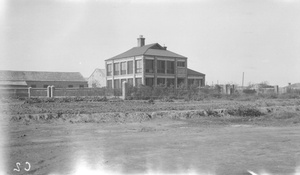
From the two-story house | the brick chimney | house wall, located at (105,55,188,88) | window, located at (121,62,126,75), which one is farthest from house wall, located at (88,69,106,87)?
window, located at (121,62,126,75)

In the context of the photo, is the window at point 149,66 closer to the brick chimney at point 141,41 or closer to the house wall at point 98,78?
the brick chimney at point 141,41

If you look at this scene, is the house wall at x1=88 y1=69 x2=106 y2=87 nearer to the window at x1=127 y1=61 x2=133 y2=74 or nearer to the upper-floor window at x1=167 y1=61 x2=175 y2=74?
the window at x1=127 y1=61 x2=133 y2=74

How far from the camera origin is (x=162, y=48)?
1854 inches

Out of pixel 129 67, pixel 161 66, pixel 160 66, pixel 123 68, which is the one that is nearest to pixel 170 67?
pixel 161 66

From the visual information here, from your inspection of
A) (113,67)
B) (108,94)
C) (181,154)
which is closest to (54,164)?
(181,154)

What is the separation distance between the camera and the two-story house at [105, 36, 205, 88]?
42191 millimetres

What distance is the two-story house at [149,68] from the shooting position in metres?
42.2

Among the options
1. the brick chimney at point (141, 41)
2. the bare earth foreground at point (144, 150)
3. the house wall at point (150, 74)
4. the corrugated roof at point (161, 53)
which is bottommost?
A: the bare earth foreground at point (144, 150)

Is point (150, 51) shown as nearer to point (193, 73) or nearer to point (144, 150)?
point (193, 73)

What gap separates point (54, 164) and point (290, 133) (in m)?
7.83

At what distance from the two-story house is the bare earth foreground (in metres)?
30.3

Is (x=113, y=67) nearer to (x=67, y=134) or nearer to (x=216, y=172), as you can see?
(x=67, y=134)

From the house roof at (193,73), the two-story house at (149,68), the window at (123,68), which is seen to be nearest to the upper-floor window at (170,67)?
the two-story house at (149,68)

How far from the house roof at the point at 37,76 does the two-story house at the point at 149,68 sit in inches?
552
